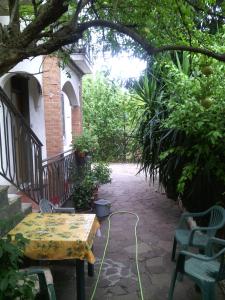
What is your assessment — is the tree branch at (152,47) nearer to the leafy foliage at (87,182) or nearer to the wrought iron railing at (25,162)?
the wrought iron railing at (25,162)

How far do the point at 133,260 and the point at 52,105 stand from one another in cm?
447

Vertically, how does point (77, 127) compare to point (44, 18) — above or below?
below

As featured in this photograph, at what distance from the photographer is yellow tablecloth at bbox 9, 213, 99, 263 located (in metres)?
3.21

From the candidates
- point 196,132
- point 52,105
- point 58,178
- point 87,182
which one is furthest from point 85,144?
point 196,132

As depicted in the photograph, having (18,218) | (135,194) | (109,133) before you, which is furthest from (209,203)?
(109,133)

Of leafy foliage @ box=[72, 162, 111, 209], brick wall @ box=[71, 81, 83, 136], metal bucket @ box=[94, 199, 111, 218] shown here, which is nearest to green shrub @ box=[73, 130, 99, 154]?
leafy foliage @ box=[72, 162, 111, 209]

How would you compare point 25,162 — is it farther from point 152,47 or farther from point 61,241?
point 152,47

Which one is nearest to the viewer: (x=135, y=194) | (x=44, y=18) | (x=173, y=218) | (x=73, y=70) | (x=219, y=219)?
(x=44, y=18)

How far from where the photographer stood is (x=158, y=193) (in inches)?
371

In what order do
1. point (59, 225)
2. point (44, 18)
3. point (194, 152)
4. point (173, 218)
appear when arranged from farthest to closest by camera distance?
point (173, 218) < point (194, 152) < point (59, 225) < point (44, 18)

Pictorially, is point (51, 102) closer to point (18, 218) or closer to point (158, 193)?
point (158, 193)

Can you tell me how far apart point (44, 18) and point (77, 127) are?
393 inches

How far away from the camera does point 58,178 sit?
6797 millimetres

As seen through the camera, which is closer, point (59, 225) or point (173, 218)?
point (59, 225)
